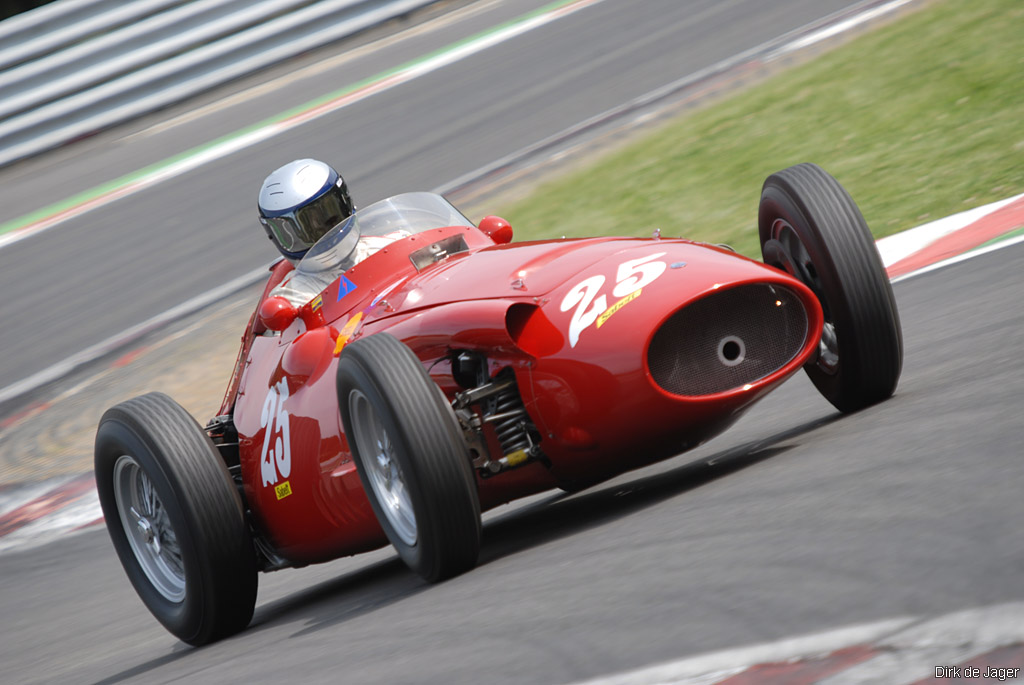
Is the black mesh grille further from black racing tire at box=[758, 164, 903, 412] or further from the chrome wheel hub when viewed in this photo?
the chrome wheel hub

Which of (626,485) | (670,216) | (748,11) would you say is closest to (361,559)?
(626,485)

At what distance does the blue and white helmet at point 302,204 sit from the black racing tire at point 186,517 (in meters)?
0.96

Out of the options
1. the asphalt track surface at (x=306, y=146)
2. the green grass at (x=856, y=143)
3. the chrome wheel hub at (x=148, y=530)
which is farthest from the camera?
the asphalt track surface at (x=306, y=146)

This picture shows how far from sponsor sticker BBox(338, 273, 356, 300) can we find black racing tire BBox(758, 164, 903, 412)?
175cm

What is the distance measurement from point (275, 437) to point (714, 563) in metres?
2.52

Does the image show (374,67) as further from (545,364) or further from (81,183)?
(545,364)

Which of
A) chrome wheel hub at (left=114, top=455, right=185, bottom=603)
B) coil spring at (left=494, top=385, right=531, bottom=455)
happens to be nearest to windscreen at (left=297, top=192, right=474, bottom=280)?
chrome wheel hub at (left=114, top=455, right=185, bottom=603)

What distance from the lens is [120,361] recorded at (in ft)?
38.9

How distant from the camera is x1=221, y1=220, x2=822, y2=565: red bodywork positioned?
174 inches

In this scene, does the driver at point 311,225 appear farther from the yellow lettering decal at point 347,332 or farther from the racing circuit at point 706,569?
the racing circuit at point 706,569

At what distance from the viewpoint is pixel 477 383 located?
15.7 feet

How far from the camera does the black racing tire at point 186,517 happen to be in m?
5.38

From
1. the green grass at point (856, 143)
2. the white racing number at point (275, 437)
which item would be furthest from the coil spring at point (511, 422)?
the green grass at point (856, 143)

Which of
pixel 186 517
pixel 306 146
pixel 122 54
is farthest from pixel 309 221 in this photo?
pixel 122 54
